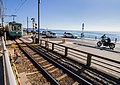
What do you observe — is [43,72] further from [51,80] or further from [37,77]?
[51,80]

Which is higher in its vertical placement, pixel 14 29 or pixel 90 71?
pixel 14 29

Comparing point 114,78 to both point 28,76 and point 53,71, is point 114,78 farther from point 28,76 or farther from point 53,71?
point 28,76

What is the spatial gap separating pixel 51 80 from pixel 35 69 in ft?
6.65

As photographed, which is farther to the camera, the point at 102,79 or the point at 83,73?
the point at 83,73

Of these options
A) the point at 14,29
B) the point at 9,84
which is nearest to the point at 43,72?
the point at 9,84

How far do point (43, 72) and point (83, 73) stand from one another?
2.23 meters

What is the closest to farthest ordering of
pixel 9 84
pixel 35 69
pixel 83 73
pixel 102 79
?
pixel 9 84 < pixel 102 79 < pixel 83 73 < pixel 35 69

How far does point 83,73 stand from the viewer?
7.07 m

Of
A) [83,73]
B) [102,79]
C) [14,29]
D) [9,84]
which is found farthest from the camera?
[14,29]

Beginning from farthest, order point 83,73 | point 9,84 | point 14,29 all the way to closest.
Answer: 1. point 14,29
2. point 83,73
3. point 9,84

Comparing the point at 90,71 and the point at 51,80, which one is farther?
the point at 90,71

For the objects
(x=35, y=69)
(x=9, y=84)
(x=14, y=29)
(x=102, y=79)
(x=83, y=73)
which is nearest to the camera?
(x=9, y=84)

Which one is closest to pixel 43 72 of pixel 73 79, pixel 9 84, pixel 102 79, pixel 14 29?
pixel 73 79

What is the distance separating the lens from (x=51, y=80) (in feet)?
19.9
